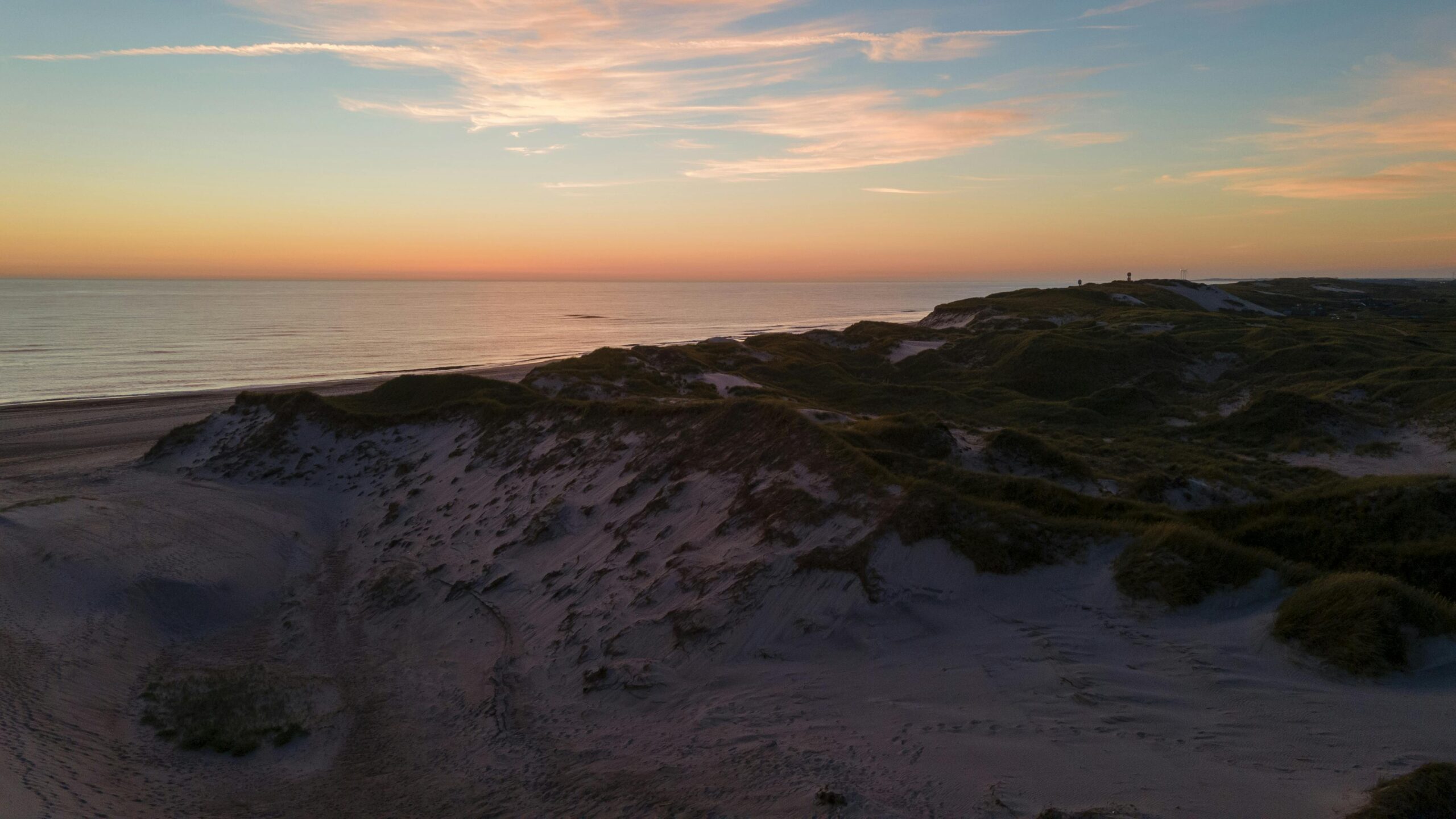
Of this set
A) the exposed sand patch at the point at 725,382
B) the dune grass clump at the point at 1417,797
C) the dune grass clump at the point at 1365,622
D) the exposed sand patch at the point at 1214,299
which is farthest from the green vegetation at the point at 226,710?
the exposed sand patch at the point at 1214,299

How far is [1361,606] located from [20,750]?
15.2 m

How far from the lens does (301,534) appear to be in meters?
19.6

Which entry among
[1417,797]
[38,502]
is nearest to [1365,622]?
[1417,797]

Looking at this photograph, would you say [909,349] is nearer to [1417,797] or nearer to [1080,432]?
[1080,432]

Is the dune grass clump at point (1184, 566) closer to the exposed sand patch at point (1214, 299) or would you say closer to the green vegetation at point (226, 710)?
the green vegetation at point (226, 710)

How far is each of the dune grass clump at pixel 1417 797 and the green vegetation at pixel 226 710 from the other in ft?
39.6

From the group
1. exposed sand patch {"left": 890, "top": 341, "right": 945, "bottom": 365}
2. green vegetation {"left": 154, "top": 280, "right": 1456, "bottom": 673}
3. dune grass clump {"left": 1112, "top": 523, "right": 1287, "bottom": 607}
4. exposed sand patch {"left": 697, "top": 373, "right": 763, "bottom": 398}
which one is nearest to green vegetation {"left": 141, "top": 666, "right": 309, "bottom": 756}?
green vegetation {"left": 154, "top": 280, "right": 1456, "bottom": 673}

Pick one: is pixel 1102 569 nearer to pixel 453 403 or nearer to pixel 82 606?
pixel 82 606

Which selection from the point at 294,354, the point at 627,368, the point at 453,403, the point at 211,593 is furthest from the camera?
the point at 294,354

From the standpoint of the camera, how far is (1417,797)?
5.37 m

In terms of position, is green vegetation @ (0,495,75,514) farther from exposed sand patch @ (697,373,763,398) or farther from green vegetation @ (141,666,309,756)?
exposed sand patch @ (697,373,763,398)

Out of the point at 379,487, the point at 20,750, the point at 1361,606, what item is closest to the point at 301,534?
the point at 379,487

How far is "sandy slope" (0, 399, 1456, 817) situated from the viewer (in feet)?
22.7

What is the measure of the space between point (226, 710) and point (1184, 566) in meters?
13.5
